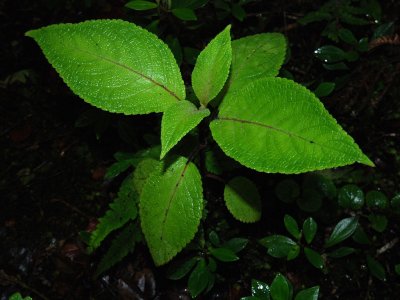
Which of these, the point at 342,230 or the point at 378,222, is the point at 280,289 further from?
the point at 378,222

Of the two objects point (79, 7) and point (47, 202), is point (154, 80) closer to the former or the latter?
point (47, 202)

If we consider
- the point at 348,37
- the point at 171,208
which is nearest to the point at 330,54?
the point at 348,37

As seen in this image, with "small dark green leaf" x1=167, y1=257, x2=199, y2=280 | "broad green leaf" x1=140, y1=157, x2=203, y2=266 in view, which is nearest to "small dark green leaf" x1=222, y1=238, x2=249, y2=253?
"small dark green leaf" x1=167, y1=257, x2=199, y2=280

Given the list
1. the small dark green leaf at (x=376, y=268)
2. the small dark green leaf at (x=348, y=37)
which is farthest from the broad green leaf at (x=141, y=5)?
the small dark green leaf at (x=376, y=268)

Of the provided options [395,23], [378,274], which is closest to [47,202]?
[378,274]

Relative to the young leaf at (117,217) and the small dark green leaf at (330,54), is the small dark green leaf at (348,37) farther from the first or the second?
the young leaf at (117,217)

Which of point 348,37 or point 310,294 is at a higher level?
point 348,37

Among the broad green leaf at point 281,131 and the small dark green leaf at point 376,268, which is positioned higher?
the broad green leaf at point 281,131
